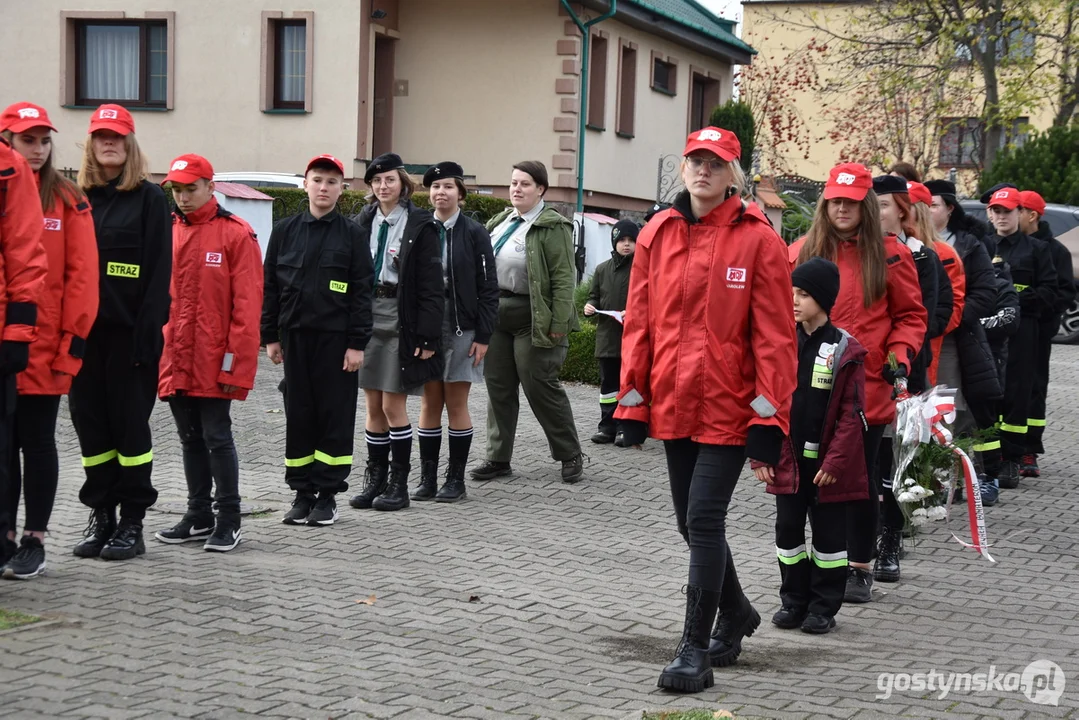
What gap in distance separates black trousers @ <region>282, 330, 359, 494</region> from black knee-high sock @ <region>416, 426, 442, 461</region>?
102 cm

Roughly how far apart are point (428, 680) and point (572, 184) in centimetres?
2153

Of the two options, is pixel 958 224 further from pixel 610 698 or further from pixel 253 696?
pixel 253 696

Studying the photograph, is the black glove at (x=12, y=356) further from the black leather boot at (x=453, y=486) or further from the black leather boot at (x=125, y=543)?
the black leather boot at (x=453, y=486)

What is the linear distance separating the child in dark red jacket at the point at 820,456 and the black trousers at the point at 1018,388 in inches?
188

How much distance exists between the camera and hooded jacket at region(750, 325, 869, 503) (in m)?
6.39

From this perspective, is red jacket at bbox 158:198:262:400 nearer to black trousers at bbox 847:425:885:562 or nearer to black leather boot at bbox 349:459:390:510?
black leather boot at bbox 349:459:390:510

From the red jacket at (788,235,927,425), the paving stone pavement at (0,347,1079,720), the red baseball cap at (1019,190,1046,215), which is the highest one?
the red baseball cap at (1019,190,1046,215)

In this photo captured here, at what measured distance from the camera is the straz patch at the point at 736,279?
5.43 meters

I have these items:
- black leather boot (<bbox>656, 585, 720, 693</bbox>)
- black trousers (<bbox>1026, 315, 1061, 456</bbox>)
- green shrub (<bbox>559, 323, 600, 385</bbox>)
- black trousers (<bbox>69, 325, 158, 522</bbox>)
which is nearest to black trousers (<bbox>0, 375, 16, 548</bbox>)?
black trousers (<bbox>69, 325, 158, 522</bbox>)

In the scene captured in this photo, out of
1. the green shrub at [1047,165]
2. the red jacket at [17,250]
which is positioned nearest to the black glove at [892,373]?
the red jacket at [17,250]

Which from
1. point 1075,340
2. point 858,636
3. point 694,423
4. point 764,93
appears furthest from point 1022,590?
point 764,93

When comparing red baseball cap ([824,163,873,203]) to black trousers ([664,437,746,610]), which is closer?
black trousers ([664,437,746,610])

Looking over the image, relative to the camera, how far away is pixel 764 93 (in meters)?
37.7

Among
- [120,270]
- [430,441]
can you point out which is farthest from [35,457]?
[430,441]
